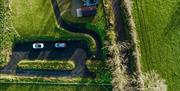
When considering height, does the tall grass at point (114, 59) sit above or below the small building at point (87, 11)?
below

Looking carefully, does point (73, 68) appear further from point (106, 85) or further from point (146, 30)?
point (146, 30)

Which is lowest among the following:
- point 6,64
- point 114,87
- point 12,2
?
point 114,87

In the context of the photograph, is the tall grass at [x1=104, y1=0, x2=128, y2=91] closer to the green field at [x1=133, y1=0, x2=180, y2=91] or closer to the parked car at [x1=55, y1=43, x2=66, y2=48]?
the green field at [x1=133, y1=0, x2=180, y2=91]

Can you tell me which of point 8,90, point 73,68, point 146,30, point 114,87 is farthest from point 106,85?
point 8,90

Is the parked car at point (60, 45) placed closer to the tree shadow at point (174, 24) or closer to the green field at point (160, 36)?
the green field at point (160, 36)

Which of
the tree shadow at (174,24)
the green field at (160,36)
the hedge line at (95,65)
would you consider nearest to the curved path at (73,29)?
the hedge line at (95,65)

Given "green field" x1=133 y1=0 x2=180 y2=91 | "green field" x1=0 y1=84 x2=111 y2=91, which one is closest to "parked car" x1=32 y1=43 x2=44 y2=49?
"green field" x1=0 y1=84 x2=111 y2=91
